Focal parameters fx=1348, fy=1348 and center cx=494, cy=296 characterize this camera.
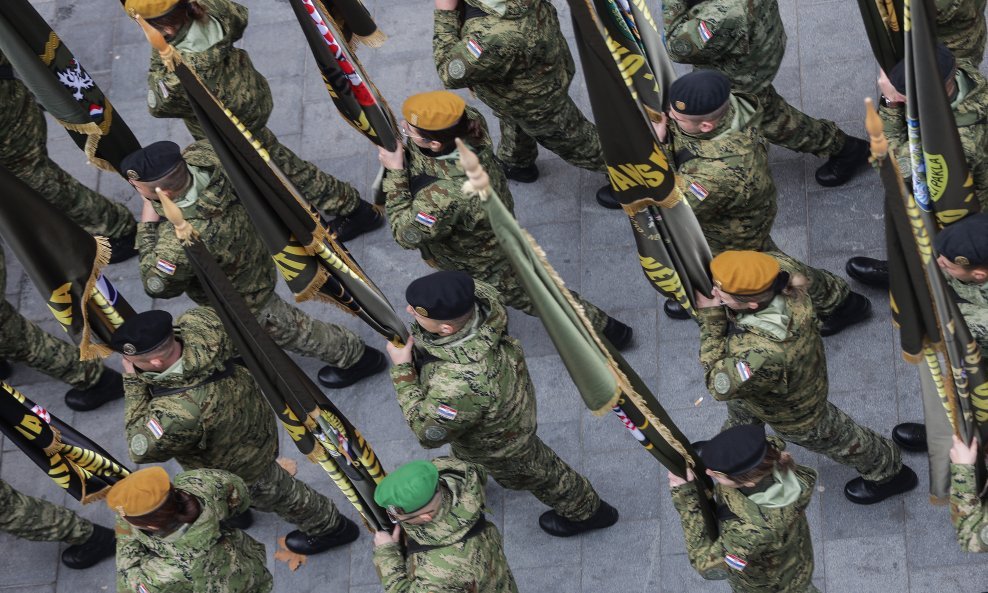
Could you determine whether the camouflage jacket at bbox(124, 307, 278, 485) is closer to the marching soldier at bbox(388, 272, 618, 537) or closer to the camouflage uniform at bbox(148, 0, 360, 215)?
the marching soldier at bbox(388, 272, 618, 537)

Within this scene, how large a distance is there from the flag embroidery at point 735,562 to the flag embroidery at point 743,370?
87cm

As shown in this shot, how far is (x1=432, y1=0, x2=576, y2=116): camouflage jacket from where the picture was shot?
7.82 m

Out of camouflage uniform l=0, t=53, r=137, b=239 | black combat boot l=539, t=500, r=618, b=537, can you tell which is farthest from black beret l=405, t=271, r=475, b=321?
camouflage uniform l=0, t=53, r=137, b=239

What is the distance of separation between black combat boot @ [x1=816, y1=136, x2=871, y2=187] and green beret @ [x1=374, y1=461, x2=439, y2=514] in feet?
12.5

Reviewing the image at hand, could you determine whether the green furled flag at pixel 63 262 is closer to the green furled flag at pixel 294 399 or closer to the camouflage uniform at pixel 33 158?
the green furled flag at pixel 294 399

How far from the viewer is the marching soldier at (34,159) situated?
8883 millimetres

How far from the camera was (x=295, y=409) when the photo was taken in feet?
21.3

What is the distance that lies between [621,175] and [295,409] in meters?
1.97

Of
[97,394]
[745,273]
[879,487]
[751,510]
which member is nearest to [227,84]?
[97,394]

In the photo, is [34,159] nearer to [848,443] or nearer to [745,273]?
[745,273]

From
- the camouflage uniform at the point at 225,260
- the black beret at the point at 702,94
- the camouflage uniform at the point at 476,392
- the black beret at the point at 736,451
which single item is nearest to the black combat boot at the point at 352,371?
the camouflage uniform at the point at 225,260

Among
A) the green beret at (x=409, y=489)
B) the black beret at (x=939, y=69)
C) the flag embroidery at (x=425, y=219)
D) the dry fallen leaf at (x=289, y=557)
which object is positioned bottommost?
the dry fallen leaf at (x=289, y=557)

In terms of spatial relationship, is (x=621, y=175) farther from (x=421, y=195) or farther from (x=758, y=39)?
(x=758, y=39)

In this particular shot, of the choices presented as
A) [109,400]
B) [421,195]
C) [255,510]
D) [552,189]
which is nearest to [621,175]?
[421,195]
